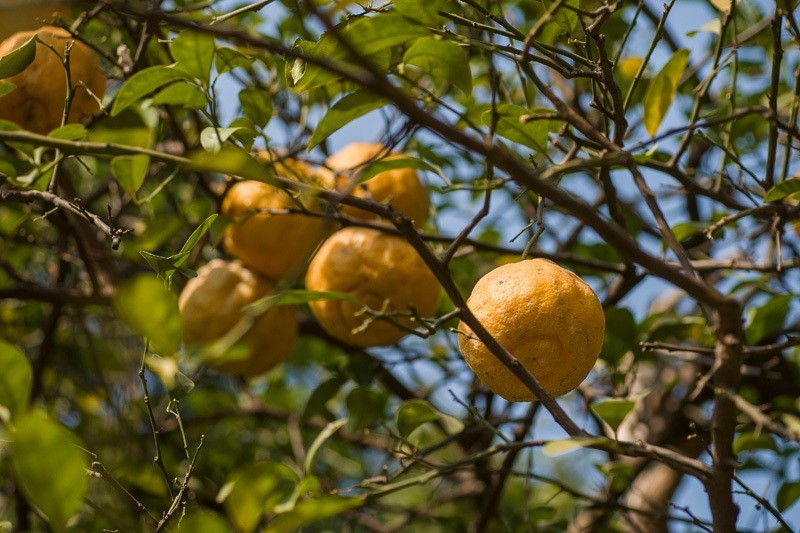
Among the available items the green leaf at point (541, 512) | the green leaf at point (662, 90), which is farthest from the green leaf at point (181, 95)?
the green leaf at point (541, 512)

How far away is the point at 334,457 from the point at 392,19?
171cm

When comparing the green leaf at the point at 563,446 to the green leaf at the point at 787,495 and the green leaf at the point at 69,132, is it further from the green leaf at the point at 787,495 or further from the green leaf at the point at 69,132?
the green leaf at the point at 787,495

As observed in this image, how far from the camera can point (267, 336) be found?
62.3 inches

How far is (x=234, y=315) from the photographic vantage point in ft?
5.01

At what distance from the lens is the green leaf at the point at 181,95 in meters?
1.00

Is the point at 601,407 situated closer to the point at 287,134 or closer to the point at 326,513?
the point at 326,513

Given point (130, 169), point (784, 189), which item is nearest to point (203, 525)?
point (130, 169)

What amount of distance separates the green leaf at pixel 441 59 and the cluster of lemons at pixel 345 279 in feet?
0.44

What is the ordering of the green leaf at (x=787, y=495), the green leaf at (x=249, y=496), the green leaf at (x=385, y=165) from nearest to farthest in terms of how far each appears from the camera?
1. the green leaf at (x=249, y=496)
2. the green leaf at (x=385, y=165)
3. the green leaf at (x=787, y=495)

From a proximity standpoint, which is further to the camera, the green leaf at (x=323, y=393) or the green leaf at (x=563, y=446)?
the green leaf at (x=323, y=393)

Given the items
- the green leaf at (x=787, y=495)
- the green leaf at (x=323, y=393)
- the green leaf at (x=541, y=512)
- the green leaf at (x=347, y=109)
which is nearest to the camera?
the green leaf at (x=347, y=109)

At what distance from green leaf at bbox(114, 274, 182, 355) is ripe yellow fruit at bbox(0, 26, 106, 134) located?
0.73 meters

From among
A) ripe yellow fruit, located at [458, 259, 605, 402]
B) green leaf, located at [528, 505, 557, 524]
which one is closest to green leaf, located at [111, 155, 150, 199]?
ripe yellow fruit, located at [458, 259, 605, 402]

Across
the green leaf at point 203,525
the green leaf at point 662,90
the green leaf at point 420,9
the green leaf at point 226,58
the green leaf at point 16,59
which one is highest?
the green leaf at point 662,90
